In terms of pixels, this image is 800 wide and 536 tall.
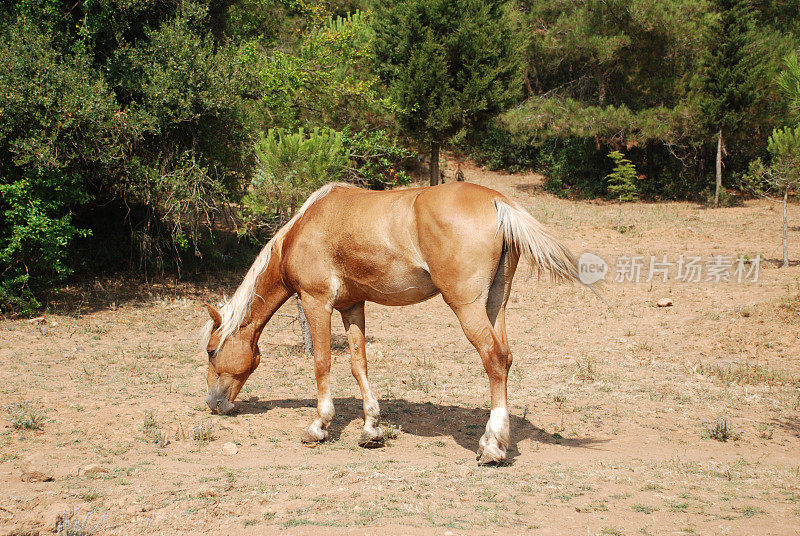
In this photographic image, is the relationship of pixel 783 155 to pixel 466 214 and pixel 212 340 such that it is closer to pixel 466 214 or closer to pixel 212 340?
pixel 466 214

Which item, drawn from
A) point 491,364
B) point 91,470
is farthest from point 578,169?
point 91,470

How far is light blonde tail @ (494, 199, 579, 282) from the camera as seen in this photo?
16.7 feet

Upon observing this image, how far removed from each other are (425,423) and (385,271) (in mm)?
1958

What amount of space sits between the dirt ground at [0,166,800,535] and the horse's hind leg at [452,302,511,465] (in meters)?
0.23

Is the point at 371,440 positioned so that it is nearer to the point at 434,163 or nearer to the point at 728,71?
the point at 434,163

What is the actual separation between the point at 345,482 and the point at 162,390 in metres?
3.81

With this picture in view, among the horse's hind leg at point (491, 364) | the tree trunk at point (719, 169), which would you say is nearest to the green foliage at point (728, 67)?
the tree trunk at point (719, 169)

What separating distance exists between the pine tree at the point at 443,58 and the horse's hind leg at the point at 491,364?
1602 centimetres

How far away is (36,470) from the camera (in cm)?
465

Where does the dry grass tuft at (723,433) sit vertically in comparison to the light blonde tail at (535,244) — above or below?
below

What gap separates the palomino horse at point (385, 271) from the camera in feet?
16.8

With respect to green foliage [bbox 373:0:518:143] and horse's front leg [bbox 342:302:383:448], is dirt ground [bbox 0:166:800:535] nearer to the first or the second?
horse's front leg [bbox 342:302:383:448]

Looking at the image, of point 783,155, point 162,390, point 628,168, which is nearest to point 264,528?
point 162,390

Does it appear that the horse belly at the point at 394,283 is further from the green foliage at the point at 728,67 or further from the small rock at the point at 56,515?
the green foliage at the point at 728,67
